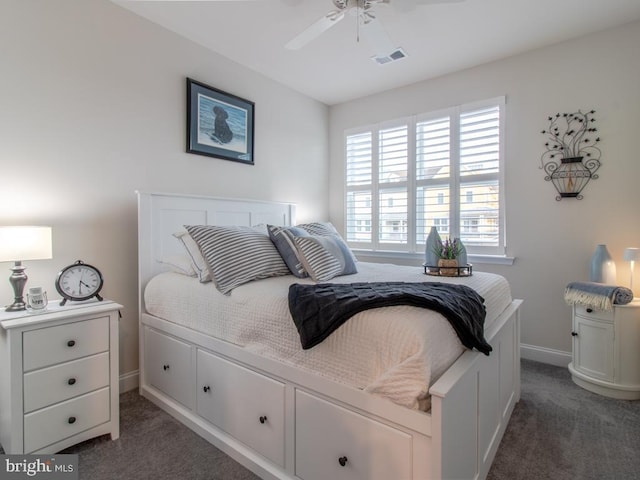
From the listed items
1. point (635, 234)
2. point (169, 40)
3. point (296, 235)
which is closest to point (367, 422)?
point (296, 235)

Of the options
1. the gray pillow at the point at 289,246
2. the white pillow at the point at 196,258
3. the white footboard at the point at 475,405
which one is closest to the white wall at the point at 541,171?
the white footboard at the point at 475,405

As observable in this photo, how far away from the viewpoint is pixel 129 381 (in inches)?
93.5

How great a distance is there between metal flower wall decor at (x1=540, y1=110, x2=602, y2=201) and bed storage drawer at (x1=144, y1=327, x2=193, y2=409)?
9.87 feet

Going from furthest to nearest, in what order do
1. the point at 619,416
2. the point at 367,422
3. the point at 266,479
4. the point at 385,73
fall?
the point at 385,73 → the point at 619,416 → the point at 266,479 → the point at 367,422

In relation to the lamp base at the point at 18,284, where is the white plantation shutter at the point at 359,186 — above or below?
above

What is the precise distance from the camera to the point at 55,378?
5.33 ft

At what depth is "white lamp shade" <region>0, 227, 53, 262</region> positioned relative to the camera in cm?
159

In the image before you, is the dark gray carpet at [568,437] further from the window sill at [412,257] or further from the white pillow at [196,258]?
the white pillow at [196,258]

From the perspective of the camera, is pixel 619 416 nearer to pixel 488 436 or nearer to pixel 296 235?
pixel 488 436

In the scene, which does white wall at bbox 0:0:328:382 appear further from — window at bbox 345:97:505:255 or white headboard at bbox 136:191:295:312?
window at bbox 345:97:505:255

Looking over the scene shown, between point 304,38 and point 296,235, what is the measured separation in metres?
1.21

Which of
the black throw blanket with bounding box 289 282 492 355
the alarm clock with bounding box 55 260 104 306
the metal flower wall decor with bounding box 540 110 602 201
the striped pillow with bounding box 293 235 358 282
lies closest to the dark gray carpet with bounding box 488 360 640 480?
the black throw blanket with bounding box 289 282 492 355

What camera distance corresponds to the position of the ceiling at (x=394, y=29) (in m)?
2.27

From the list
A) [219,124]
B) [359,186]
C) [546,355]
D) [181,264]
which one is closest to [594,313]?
[546,355]
